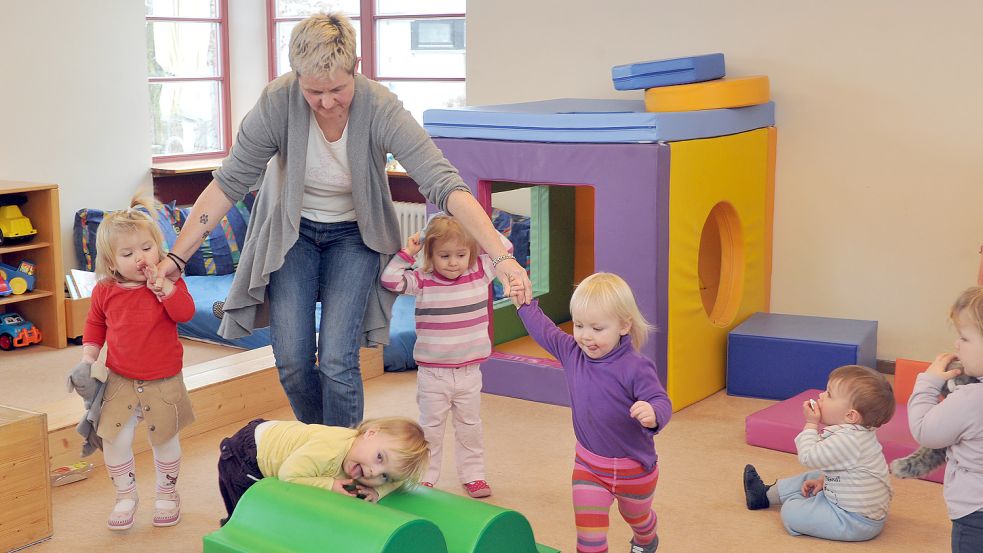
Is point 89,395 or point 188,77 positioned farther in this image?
point 188,77

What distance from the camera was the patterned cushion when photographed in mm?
6277

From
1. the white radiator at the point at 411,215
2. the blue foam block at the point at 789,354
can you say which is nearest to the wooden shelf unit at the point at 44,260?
the white radiator at the point at 411,215

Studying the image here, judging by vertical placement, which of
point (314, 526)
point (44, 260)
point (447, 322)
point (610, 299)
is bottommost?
point (314, 526)

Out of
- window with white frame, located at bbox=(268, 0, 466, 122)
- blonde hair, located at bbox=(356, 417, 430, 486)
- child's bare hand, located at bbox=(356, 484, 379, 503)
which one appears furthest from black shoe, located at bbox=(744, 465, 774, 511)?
window with white frame, located at bbox=(268, 0, 466, 122)

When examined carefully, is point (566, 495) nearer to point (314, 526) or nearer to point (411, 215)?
point (314, 526)

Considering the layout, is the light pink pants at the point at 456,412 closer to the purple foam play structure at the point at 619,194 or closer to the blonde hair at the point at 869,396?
the purple foam play structure at the point at 619,194

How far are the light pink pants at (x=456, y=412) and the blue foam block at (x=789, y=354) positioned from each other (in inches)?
59.8

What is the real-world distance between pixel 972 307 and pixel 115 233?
226cm

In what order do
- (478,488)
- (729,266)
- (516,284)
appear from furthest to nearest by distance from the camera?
(729,266) < (478,488) < (516,284)

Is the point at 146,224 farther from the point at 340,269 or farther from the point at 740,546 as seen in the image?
the point at 740,546

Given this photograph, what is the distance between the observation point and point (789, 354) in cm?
444

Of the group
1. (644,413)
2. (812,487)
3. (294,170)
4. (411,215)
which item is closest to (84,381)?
(294,170)

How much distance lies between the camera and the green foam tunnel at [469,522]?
7.79ft

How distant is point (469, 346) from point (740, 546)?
1018 millimetres
